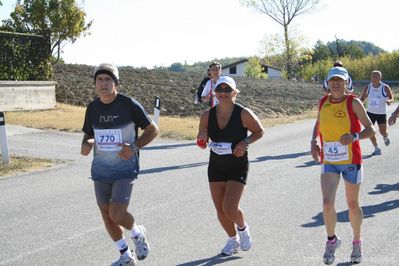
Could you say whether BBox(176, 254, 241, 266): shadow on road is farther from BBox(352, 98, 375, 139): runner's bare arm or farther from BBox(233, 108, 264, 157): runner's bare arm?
BBox(352, 98, 375, 139): runner's bare arm

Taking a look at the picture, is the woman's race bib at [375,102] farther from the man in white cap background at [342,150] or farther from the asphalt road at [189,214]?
the man in white cap background at [342,150]

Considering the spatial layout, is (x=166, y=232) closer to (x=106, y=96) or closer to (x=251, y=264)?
(x=251, y=264)

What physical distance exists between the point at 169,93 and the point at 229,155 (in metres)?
23.5

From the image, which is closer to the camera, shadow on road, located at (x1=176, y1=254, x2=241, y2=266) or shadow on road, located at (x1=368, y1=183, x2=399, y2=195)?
shadow on road, located at (x1=176, y1=254, x2=241, y2=266)

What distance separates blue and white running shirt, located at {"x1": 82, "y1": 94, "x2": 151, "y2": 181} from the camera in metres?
5.60

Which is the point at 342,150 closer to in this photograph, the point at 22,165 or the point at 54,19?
the point at 22,165

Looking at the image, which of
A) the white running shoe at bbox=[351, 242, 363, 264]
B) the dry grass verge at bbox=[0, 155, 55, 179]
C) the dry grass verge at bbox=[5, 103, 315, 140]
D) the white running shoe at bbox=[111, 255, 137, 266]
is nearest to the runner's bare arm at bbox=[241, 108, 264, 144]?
the white running shoe at bbox=[351, 242, 363, 264]

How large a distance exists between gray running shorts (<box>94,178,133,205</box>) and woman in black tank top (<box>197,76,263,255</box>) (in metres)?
0.88

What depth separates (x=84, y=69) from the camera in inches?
1350

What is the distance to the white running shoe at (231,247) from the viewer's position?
6.03 m

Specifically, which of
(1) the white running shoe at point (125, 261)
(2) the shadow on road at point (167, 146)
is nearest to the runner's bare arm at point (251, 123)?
(1) the white running shoe at point (125, 261)

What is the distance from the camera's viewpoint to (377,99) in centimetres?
1345

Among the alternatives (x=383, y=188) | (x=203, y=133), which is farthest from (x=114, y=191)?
(x=383, y=188)

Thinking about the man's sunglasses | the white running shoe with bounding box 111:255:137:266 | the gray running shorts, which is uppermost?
the man's sunglasses
